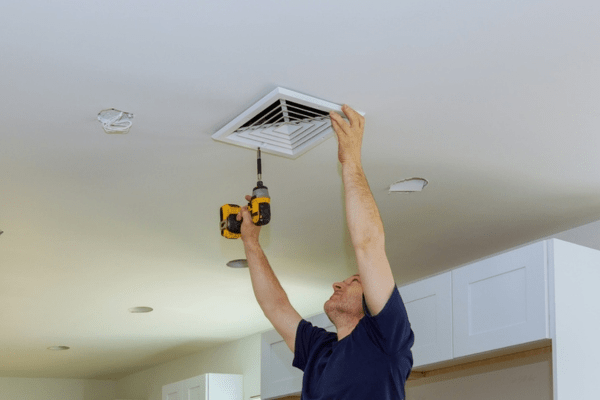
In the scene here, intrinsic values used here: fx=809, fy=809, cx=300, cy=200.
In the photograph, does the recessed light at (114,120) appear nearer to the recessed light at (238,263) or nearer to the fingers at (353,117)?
the fingers at (353,117)

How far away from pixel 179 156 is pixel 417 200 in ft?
3.39

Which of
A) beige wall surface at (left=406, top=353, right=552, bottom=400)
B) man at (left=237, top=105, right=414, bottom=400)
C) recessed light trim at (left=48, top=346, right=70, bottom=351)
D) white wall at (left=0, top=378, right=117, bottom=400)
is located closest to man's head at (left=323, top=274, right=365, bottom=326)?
man at (left=237, top=105, right=414, bottom=400)

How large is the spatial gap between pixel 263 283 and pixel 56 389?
5.86m

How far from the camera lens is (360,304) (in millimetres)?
2375

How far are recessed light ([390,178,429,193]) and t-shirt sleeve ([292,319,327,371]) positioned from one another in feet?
3.08

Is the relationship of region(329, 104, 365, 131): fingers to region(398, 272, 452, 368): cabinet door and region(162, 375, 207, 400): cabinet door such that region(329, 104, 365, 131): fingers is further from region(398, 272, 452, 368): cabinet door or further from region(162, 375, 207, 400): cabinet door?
region(162, 375, 207, 400): cabinet door

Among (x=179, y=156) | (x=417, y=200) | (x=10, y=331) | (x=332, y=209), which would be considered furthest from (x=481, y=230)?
(x=10, y=331)

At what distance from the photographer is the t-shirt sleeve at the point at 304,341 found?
2.41m

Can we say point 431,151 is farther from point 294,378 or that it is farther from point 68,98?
point 294,378

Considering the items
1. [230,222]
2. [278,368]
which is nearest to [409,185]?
[230,222]

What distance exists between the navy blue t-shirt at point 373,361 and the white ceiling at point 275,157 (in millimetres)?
736

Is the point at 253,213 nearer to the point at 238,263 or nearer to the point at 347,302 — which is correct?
the point at 347,302

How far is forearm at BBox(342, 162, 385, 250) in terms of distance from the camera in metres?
2.12

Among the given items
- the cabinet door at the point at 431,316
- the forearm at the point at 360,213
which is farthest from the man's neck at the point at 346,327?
the cabinet door at the point at 431,316
